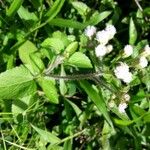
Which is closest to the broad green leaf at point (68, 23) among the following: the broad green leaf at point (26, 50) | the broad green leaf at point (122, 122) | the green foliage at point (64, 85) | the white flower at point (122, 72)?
the green foliage at point (64, 85)

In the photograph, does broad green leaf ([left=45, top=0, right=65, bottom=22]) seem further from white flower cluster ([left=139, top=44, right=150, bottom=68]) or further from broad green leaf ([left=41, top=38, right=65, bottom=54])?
white flower cluster ([left=139, top=44, right=150, bottom=68])

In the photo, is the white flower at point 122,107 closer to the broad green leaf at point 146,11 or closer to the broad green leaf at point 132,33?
the broad green leaf at point 132,33

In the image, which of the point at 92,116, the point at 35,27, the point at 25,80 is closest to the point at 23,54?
the point at 35,27

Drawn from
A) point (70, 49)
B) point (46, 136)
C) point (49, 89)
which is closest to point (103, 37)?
point (70, 49)

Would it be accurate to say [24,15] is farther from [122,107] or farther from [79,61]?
[122,107]

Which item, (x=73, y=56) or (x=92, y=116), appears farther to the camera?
(x=92, y=116)

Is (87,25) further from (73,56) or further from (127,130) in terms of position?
(127,130)
